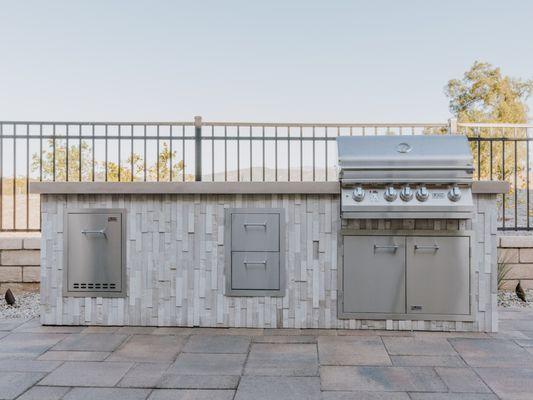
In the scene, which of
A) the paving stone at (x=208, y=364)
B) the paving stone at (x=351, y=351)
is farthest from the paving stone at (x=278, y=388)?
the paving stone at (x=351, y=351)

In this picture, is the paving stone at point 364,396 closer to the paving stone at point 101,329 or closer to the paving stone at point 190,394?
the paving stone at point 190,394

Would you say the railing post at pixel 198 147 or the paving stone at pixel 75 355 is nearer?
the paving stone at pixel 75 355

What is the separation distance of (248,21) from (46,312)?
11.2m

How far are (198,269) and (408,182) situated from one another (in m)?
1.71

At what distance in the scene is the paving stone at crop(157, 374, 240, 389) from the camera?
8.02 feet

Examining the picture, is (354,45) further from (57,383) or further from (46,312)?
(57,383)

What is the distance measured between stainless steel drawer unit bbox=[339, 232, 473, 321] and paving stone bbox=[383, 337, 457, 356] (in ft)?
0.70

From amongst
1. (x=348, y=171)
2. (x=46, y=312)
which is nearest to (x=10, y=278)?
(x=46, y=312)

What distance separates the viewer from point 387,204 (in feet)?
11.1

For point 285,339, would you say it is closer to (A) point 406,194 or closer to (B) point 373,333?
(B) point 373,333

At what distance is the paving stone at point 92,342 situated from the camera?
3129 mm

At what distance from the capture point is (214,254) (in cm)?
362

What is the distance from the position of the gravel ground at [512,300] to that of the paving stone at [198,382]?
10.9 ft

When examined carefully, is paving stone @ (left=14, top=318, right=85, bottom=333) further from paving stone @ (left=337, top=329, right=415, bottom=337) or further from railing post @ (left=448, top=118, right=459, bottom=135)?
railing post @ (left=448, top=118, right=459, bottom=135)
